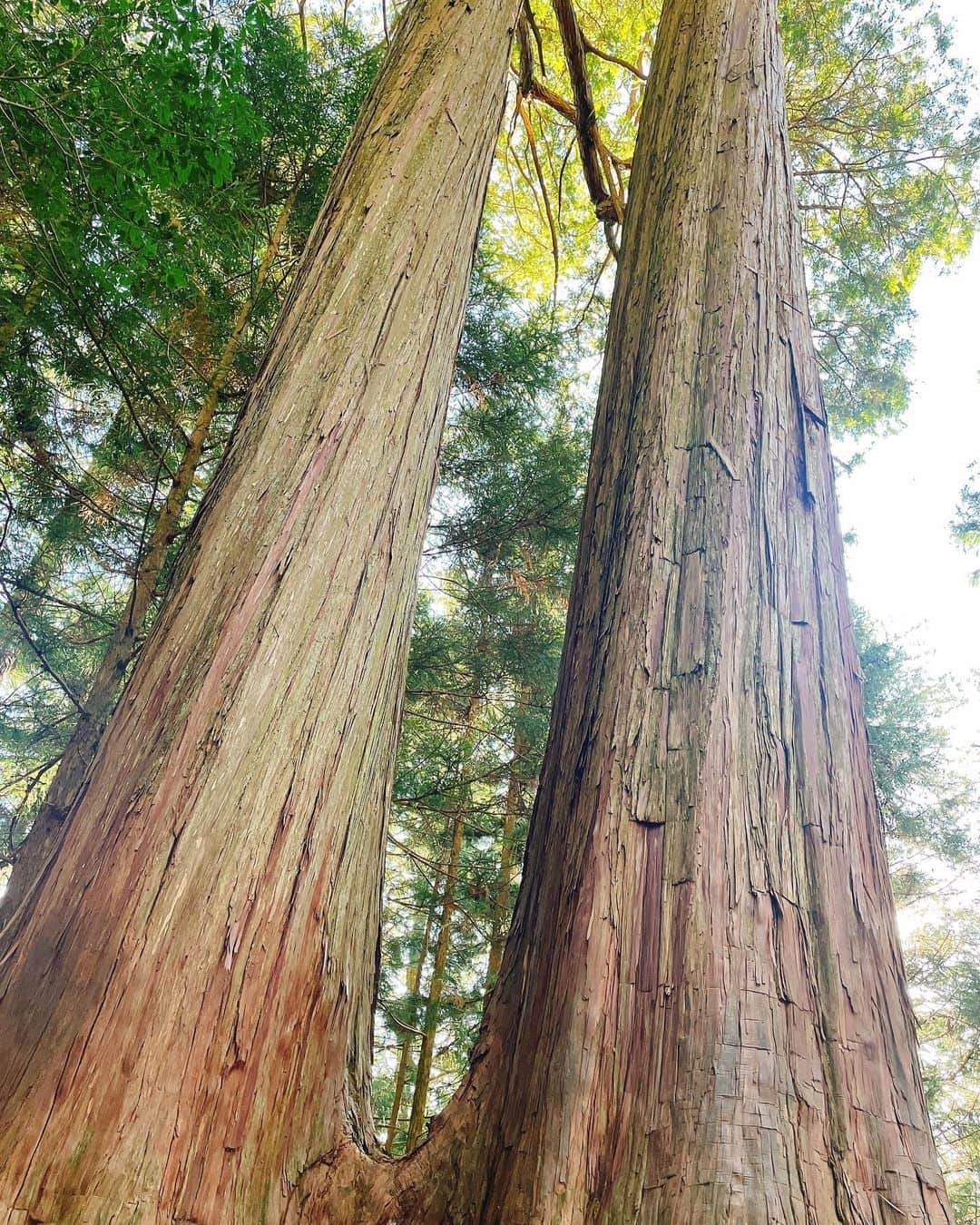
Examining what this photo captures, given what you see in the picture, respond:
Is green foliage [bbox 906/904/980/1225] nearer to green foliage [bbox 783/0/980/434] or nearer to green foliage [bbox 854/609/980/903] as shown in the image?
green foliage [bbox 854/609/980/903]

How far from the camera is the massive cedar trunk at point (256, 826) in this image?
84 cm

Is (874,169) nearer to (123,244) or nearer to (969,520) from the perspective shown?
(969,520)

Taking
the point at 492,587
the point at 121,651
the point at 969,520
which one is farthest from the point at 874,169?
the point at 121,651

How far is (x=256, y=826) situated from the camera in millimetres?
1058

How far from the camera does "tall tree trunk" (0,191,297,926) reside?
3299 millimetres

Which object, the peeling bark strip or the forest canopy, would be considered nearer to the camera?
the peeling bark strip

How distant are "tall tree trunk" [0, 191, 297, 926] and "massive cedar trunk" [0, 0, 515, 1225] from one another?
2087 mm

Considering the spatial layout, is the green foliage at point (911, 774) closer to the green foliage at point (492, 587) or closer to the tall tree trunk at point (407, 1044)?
the green foliage at point (492, 587)

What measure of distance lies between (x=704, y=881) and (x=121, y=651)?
3538mm

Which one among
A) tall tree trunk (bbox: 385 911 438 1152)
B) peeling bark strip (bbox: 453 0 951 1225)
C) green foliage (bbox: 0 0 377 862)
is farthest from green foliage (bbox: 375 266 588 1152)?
peeling bark strip (bbox: 453 0 951 1225)

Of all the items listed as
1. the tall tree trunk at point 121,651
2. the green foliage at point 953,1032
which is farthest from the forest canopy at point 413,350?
the green foliage at point 953,1032

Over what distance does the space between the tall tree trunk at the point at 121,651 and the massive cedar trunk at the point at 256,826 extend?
2.09 m

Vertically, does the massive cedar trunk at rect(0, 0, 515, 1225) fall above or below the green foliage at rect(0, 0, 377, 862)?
below

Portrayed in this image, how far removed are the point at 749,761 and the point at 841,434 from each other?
6.89 m
